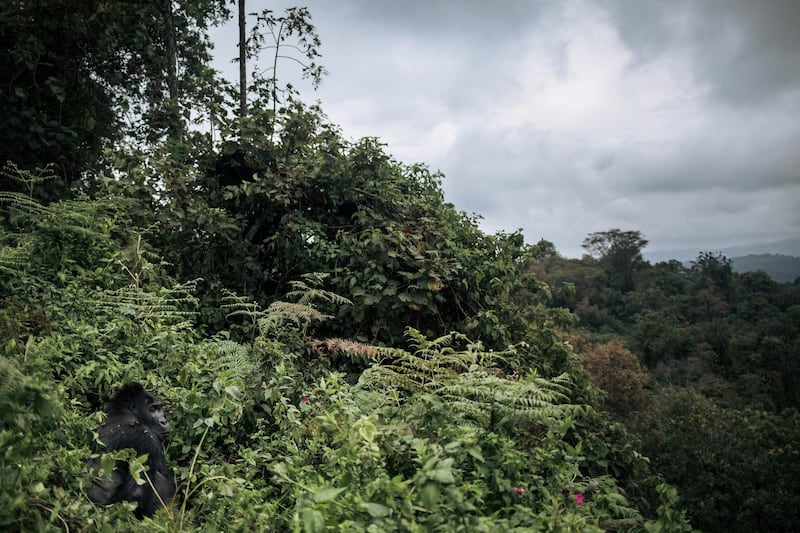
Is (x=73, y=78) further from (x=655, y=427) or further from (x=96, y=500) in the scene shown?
(x=655, y=427)

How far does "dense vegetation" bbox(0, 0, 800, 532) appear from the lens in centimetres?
203

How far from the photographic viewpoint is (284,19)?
25.8 ft

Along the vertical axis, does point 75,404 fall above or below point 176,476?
above

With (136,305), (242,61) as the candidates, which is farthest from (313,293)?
(242,61)

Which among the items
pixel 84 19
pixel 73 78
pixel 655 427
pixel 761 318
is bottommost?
pixel 655 427

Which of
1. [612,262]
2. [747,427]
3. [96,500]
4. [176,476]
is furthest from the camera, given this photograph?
[612,262]

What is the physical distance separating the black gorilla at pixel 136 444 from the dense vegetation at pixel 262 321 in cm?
10

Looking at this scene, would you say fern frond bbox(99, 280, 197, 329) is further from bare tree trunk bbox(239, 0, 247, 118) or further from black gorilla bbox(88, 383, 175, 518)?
bare tree trunk bbox(239, 0, 247, 118)

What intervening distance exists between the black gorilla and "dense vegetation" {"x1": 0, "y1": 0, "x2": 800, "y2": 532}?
0.10m

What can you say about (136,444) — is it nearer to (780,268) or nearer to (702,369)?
(702,369)

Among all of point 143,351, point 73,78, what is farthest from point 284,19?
point 143,351

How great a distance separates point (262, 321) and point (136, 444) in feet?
4.53

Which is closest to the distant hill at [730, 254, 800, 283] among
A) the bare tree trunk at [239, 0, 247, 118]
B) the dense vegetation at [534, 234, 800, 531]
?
the dense vegetation at [534, 234, 800, 531]

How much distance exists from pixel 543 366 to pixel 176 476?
3.66m
